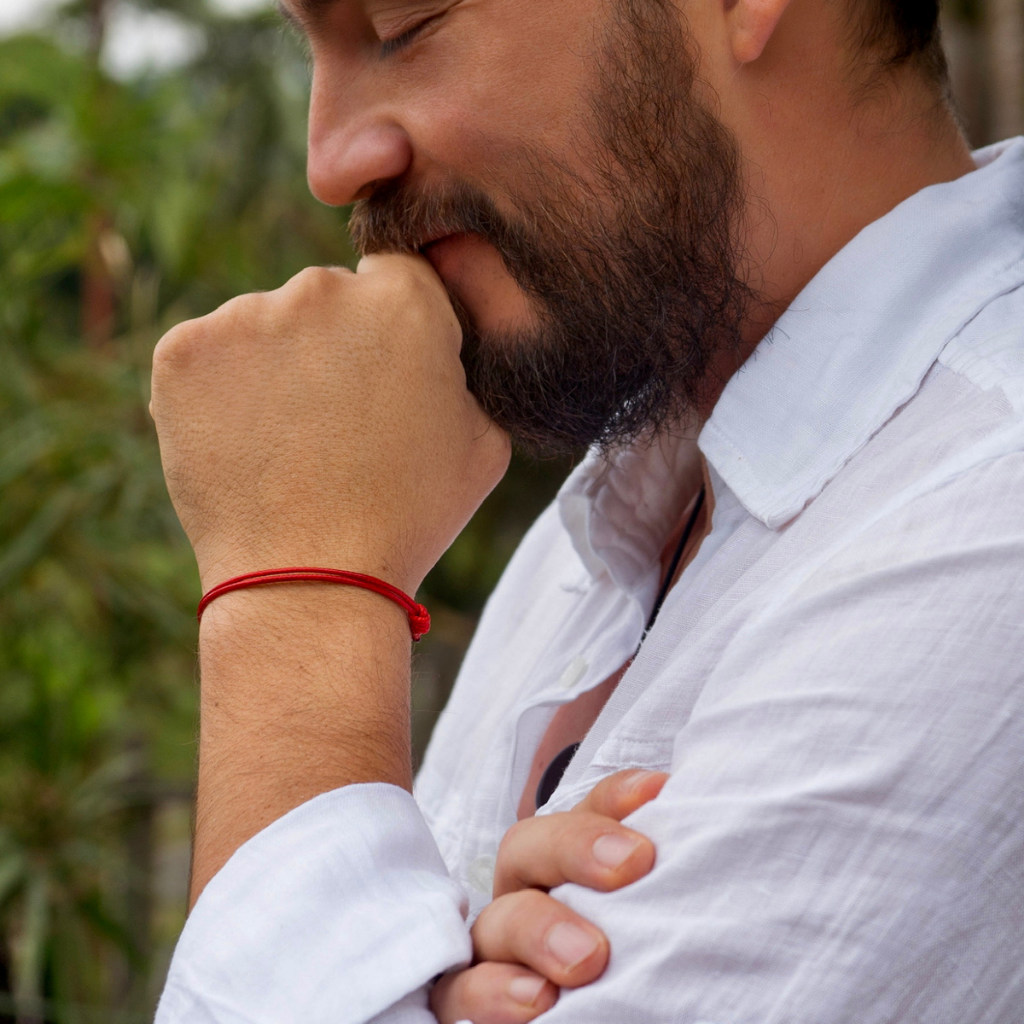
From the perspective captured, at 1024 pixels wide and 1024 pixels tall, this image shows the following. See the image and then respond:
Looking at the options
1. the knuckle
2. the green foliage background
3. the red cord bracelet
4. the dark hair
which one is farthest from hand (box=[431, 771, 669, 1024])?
the green foliage background

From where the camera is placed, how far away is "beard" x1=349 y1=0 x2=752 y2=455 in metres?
1.25

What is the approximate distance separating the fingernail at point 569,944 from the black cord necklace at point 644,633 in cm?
41

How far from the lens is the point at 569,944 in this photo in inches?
33.4

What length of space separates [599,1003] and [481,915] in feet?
0.54

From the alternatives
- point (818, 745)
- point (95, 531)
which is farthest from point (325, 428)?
point (95, 531)

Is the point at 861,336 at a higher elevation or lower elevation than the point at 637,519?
higher

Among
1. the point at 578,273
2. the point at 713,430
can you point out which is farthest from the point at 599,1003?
the point at 578,273

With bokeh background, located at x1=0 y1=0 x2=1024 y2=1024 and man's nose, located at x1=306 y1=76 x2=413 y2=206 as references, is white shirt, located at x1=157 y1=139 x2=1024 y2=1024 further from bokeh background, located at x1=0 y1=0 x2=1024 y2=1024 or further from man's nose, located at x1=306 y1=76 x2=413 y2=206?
bokeh background, located at x1=0 y1=0 x2=1024 y2=1024

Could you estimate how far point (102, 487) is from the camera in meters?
3.24

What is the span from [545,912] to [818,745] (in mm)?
259

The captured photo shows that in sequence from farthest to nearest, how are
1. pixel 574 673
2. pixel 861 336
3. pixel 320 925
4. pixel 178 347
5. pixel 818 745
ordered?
pixel 574 673
pixel 178 347
pixel 861 336
pixel 320 925
pixel 818 745

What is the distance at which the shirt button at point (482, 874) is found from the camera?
51.3 inches

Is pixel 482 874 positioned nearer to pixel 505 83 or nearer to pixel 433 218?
pixel 433 218

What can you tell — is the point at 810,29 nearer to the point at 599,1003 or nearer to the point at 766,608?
the point at 766,608
